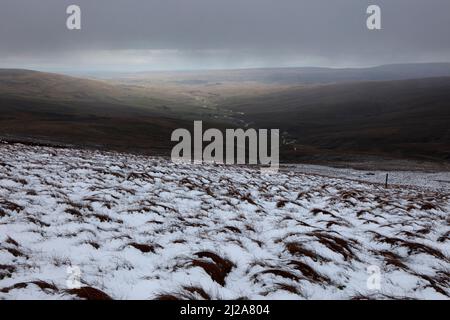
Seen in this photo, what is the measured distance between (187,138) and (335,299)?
82.3 metres

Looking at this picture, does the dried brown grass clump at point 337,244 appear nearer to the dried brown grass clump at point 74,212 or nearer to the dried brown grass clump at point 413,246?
the dried brown grass clump at point 413,246

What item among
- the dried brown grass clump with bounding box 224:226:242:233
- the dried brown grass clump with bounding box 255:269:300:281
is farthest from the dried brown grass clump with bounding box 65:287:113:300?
the dried brown grass clump with bounding box 224:226:242:233

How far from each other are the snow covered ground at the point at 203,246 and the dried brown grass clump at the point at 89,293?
2 centimetres

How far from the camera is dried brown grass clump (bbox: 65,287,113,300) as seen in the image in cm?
470

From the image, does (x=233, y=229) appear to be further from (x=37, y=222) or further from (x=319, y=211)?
(x=37, y=222)

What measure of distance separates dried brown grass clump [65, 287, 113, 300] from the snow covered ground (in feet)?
0.05

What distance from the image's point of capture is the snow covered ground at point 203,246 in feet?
17.3

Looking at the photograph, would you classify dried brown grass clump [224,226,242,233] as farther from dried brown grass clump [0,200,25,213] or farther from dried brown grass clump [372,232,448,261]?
dried brown grass clump [0,200,25,213]

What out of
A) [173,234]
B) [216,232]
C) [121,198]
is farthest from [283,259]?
[121,198]

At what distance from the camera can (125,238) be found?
7.15m

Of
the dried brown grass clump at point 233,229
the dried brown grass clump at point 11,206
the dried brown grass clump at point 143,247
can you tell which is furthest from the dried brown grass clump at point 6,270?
the dried brown grass clump at point 233,229

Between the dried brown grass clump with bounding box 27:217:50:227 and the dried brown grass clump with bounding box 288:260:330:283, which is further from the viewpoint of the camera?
the dried brown grass clump with bounding box 27:217:50:227

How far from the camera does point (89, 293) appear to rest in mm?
4758
